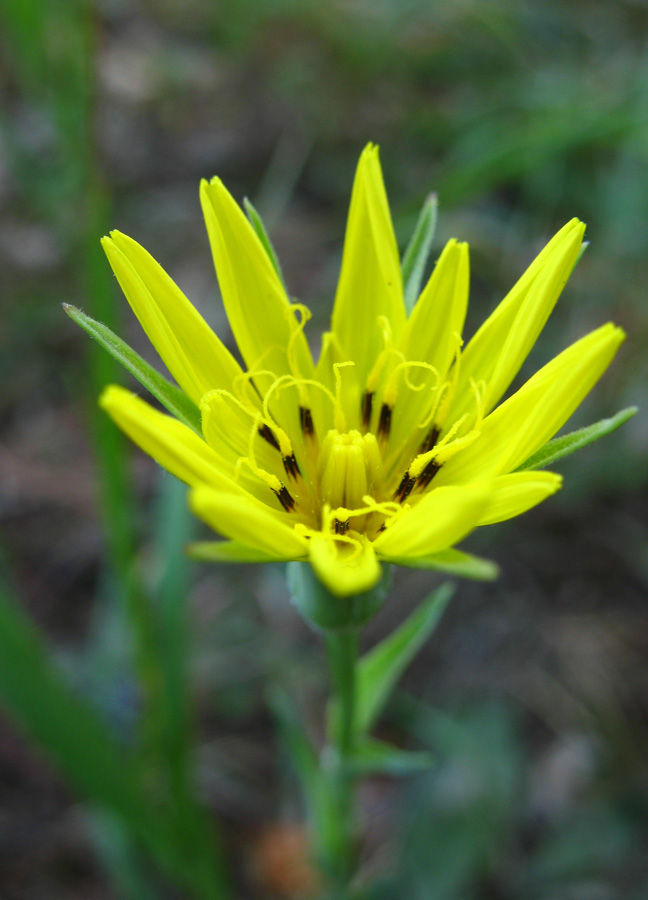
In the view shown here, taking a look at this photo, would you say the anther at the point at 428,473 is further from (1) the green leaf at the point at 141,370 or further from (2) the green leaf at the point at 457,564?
(1) the green leaf at the point at 141,370

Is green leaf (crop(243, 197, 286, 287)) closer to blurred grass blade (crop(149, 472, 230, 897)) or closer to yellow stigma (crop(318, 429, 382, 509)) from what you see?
yellow stigma (crop(318, 429, 382, 509))

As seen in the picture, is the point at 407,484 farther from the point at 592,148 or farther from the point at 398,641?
the point at 592,148

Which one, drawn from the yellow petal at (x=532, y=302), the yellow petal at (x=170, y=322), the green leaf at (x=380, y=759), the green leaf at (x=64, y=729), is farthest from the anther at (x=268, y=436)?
the green leaf at (x=380, y=759)

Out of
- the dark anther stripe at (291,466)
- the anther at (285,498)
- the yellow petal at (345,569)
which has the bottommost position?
the yellow petal at (345,569)

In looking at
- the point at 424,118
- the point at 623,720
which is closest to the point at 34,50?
the point at 424,118

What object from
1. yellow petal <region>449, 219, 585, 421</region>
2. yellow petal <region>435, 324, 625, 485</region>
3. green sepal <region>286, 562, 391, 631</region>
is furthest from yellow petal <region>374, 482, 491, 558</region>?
yellow petal <region>449, 219, 585, 421</region>

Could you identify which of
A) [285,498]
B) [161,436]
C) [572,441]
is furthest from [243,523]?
[572,441]
